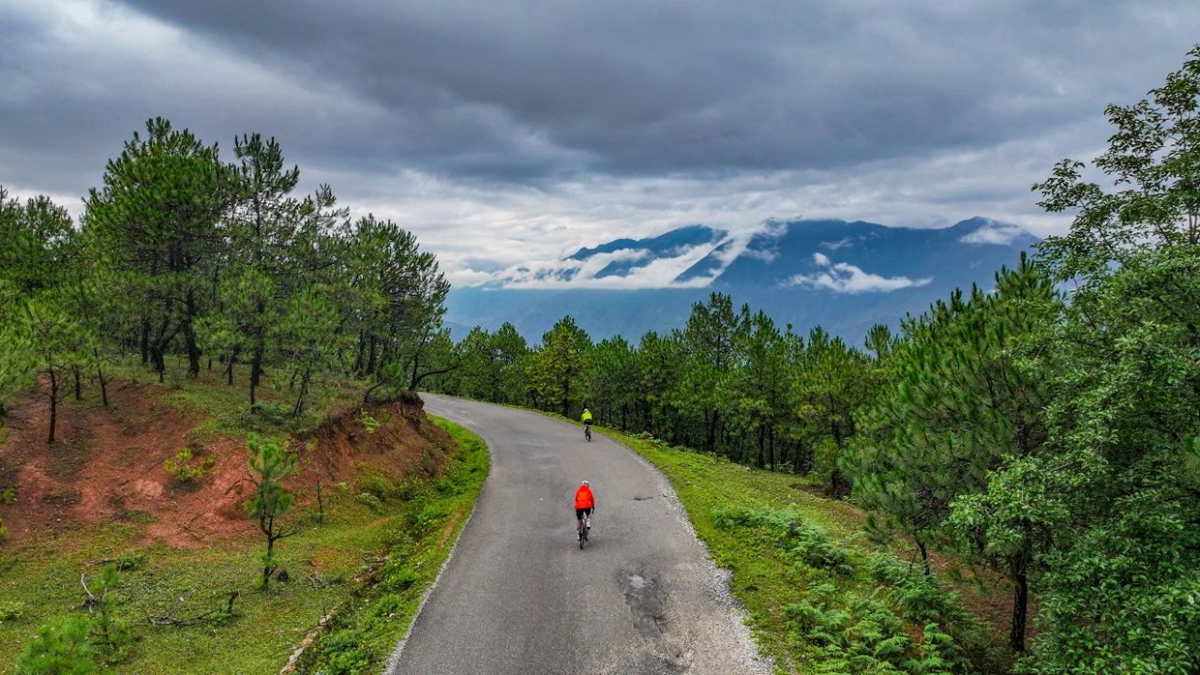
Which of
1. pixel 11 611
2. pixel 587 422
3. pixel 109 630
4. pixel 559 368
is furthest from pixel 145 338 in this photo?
pixel 559 368

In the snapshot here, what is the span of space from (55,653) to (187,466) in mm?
14987

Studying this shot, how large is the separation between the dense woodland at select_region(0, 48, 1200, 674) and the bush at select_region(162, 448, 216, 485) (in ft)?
13.1

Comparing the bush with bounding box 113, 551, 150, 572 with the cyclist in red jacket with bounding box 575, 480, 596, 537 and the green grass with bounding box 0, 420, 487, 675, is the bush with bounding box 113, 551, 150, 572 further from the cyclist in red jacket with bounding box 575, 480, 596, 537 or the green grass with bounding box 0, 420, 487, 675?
the cyclist in red jacket with bounding box 575, 480, 596, 537

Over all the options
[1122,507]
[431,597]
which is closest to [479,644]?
[431,597]

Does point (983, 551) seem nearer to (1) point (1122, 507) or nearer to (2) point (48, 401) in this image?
(1) point (1122, 507)

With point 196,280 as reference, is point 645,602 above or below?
below

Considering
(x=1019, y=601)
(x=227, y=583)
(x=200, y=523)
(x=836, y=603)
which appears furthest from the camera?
(x=200, y=523)

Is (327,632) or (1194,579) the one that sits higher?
(1194,579)

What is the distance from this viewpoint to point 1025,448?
1191 cm

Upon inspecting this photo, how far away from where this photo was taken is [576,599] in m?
14.4

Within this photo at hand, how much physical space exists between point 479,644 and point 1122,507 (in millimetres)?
11851

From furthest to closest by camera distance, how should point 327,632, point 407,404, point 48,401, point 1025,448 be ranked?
point 407,404
point 48,401
point 327,632
point 1025,448

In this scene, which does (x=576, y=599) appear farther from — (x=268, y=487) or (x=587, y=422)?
(x=587, y=422)

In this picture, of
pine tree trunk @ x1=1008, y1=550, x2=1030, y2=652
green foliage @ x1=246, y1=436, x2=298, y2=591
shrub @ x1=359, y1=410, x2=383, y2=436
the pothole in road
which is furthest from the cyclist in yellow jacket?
pine tree trunk @ x1=1008, y1=550, x2=1030, y2=652
